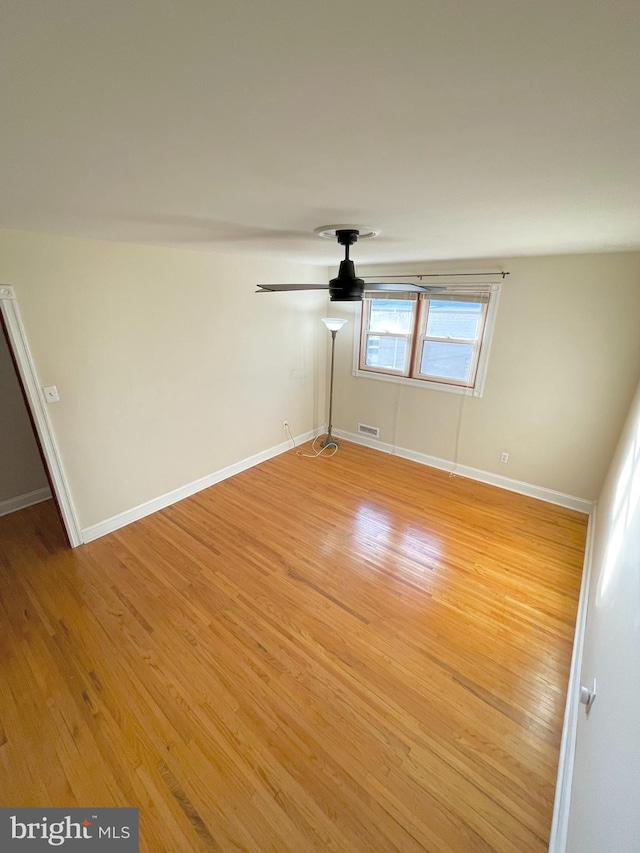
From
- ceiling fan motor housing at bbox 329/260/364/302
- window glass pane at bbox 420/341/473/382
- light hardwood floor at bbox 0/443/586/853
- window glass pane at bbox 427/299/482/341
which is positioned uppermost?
ceiling fan motor housing at bbox 329/260/364/302

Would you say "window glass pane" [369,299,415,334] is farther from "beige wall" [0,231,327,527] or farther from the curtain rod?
"beige wall" [0,231,327,527]

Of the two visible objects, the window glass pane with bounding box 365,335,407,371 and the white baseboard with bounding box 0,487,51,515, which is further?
the window glass pane with bounding box 365,335,407,371

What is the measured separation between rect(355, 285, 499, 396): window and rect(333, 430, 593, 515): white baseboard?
0.90m

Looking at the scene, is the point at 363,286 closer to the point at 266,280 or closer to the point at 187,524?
the point at 266,280

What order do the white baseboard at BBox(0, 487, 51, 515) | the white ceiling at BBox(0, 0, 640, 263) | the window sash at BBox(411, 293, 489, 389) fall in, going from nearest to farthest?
the white ceiling at BBox(0, 0, 640, 263)
the white baseboard at BBox(0, 487, 51, 515)
the window sash at BBox(411, 293, 489, 389)

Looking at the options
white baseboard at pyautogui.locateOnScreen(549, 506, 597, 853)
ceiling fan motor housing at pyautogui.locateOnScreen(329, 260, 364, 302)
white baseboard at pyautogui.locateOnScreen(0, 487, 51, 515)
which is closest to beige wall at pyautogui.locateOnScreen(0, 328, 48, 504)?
white baseboard at pyautogui.locateOnScreen(0, 487, 51, 515)

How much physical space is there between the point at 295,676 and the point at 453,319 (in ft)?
11.4

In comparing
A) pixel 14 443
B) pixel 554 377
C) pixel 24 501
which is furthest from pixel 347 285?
pixel 24 501

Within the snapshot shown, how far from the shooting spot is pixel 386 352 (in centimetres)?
425

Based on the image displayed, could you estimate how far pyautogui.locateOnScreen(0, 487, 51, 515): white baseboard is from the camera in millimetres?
3199

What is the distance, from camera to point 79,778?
1452 millimetres

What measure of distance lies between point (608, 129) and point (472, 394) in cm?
305

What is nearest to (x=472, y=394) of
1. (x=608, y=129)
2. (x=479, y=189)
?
(x=479, y=189)

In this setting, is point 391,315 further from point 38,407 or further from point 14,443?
point 14,443
